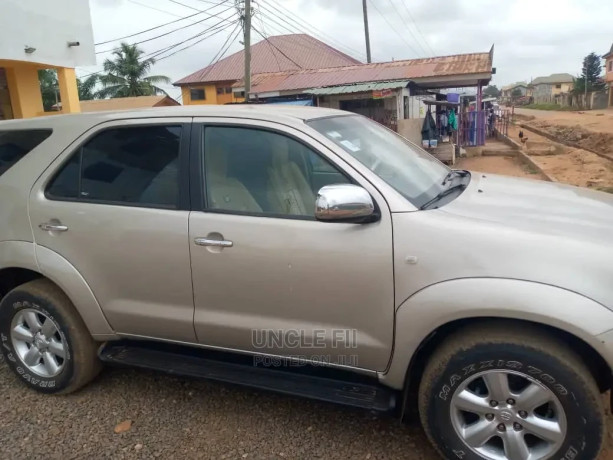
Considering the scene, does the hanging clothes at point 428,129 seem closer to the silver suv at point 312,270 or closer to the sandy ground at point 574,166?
the sandy ground at point 574,166

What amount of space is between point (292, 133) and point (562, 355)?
1.62 metres

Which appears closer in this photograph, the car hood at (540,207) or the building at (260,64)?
the car hood at (540,207)

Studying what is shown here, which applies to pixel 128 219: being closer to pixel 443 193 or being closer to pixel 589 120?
pixel 443 193

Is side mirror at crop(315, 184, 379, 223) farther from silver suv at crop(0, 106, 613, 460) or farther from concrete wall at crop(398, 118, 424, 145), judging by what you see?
concrete wall at crop(398, 118, 424, 145)

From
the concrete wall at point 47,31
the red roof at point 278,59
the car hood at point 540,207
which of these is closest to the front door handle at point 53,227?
the car hood at point 540,207

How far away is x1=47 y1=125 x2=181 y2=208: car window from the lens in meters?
2.87

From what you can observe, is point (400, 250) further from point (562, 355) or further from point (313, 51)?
point (313, 51)

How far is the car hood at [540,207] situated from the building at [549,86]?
108m

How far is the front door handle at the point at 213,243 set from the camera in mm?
2619

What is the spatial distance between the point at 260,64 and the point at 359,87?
2797 cm

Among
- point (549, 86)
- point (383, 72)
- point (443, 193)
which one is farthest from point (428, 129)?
point (549, 86)

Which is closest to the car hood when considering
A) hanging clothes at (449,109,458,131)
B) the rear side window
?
the rear side window

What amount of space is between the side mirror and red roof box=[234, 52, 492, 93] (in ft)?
53.8

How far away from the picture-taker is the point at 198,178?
276 cm
